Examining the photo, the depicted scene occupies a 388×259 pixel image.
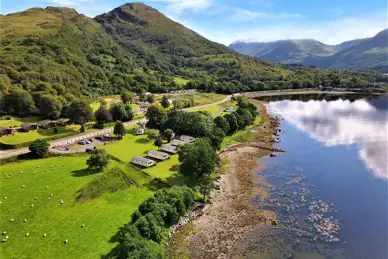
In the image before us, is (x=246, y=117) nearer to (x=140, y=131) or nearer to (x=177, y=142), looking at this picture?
(x=177, y=142)

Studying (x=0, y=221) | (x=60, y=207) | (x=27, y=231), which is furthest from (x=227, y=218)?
(x=0, y=221)

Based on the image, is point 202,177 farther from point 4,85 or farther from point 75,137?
point 4,85

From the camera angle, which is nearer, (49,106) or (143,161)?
(143,161)

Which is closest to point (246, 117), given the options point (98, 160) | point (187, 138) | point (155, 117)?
point (155, 117)

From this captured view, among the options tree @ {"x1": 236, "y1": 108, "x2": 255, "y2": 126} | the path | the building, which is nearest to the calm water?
tree @ {"x1": 236, "y1": 108, "x2": 255, "y2": 126}

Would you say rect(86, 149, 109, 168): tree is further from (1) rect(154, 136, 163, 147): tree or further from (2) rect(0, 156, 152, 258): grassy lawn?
(1) rect(154, 136, 163, 147): tree

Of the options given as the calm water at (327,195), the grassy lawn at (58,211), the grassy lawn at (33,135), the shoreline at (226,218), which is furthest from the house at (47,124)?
the calm water at (327,195)
